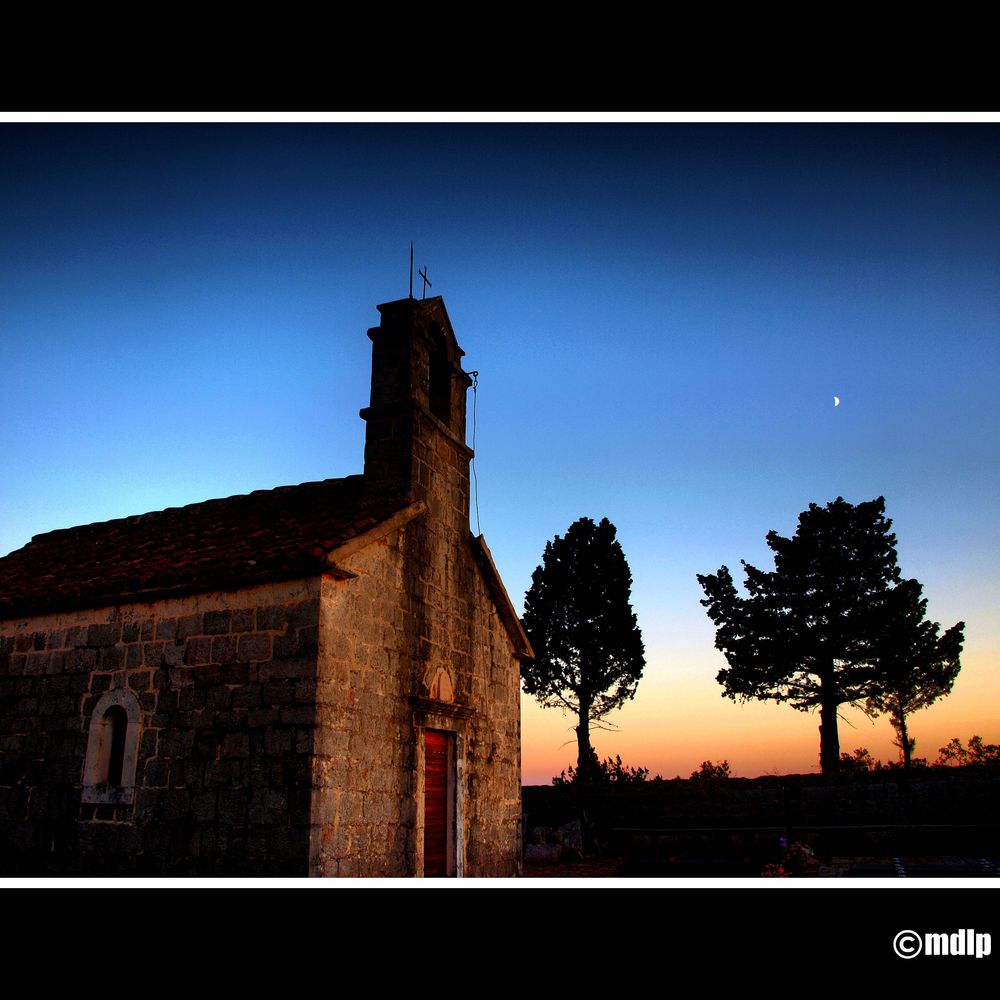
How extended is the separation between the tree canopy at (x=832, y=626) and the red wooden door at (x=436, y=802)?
19.0m

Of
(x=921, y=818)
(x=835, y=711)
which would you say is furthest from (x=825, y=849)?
(x=835, y=711)

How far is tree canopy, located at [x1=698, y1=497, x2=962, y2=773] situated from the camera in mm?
26297

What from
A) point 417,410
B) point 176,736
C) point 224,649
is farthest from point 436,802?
point 417,410

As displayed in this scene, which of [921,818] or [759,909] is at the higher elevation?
[759,909]

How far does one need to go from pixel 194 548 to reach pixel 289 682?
3.21 m

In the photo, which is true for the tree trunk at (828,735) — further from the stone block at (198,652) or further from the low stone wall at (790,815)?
the stone block at (198,652)

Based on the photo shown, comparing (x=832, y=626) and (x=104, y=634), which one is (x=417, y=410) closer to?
(x=104, y=634)

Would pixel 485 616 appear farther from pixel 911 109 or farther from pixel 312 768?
pixel 911 109

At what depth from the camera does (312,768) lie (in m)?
8.31

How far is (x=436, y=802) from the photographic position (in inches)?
430

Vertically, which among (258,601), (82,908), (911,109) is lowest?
(82,908)

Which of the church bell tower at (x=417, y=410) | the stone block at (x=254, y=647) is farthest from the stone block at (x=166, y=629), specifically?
the church bell tower at (x=417, y=410)

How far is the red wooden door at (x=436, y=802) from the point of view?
35.0 feet

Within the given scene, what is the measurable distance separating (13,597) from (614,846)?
1602 cm
